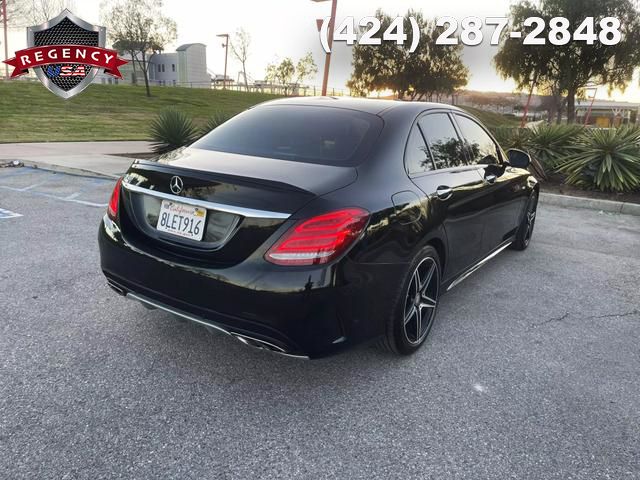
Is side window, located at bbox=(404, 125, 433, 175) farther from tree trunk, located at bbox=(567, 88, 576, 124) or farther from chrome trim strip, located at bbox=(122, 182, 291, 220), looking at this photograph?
tree trunk, located at bbox=(567, 88, 576, 124)

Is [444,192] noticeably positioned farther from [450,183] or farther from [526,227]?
[526,227]

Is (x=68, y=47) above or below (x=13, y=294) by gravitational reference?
above

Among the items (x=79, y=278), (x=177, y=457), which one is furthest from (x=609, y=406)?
(x=79, y=278)

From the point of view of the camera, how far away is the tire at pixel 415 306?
2789 millimetres

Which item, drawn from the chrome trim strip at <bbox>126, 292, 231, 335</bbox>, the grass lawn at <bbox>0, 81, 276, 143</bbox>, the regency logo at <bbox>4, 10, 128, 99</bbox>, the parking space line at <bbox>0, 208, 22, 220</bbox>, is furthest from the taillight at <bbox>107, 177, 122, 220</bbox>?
the regency logo at <bbox>4, 10, 128, 99</bbox>

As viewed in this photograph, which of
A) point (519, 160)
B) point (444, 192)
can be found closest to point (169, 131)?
point (519, 160)

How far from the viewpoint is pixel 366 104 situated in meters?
3.46

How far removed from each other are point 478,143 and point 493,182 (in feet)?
1.25

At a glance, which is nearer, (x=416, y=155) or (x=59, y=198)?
(x=416, y=155)

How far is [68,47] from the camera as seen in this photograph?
60.8 ft

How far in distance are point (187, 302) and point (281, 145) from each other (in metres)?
1.13

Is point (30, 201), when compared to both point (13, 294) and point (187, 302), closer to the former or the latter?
point (13, 294)

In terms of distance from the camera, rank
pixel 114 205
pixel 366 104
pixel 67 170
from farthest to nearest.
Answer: pixel 67 170
pixel 366 104
pixel 114 205

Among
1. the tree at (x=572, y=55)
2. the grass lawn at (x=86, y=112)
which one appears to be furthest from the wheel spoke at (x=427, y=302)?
the tree at (x=572, y=55)
